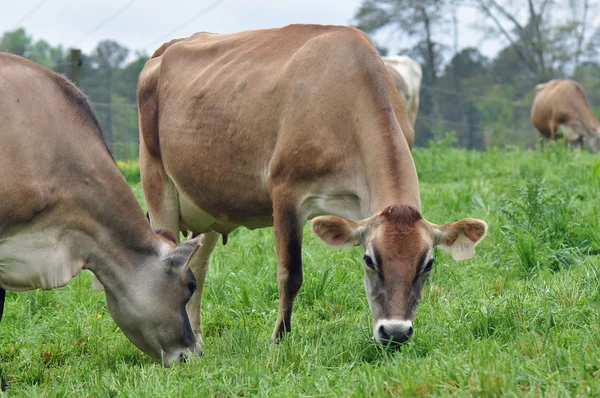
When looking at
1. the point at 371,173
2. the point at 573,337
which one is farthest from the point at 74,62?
the point at 573,337

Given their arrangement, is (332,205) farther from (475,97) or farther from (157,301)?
(475,97)

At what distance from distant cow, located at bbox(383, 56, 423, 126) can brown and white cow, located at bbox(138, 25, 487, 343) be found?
763cm

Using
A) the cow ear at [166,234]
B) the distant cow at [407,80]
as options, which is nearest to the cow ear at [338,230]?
the cow ear at [166,234]

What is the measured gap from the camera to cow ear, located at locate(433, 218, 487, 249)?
4.50m

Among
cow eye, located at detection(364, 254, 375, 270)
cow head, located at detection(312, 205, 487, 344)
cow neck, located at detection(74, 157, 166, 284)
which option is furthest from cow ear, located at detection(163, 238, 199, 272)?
cow eye, located at detection(364, 254, 375, 270)

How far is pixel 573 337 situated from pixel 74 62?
485 inches

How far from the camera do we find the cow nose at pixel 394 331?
4.04 m

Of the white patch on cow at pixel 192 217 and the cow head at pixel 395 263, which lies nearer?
the cow head at pixel 395 263

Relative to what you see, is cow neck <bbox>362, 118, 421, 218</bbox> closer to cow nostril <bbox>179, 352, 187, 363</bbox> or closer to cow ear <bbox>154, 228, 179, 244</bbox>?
cow ear <bbox>154, 228, 179, 244</bbox>

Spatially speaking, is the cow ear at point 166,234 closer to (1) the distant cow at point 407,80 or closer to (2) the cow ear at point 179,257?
(2) the cow ear at point 179,257

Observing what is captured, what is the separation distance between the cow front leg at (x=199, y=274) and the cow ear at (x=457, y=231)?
1663 millimetres

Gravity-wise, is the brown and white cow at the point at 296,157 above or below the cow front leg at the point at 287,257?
above

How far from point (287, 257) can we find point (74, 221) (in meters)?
1.30

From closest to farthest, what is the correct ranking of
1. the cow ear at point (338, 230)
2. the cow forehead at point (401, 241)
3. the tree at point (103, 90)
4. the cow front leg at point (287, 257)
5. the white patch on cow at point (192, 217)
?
the cow forehead at point (401, 241), the cow ear at point (338, 230), the cow front leg at point (287, 257), the white patch on cow at point (192, 217), the tree at point (103, 90)
